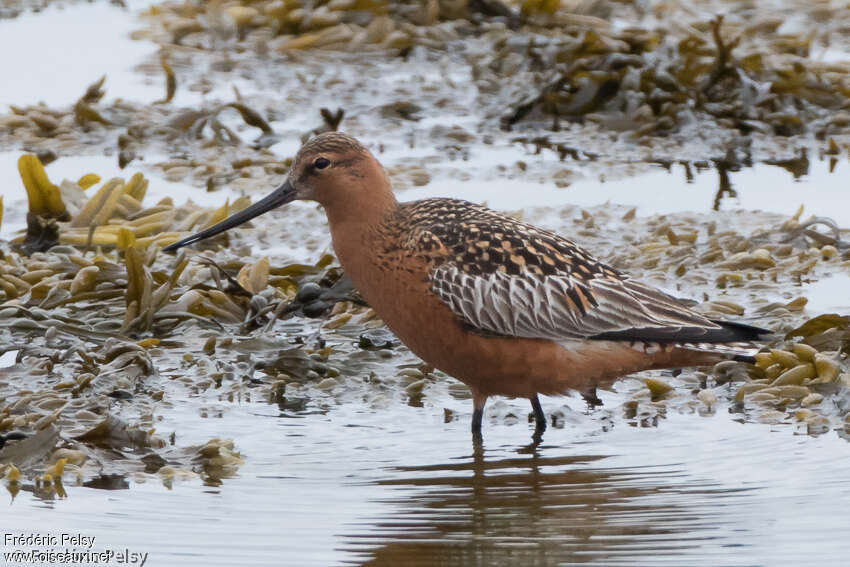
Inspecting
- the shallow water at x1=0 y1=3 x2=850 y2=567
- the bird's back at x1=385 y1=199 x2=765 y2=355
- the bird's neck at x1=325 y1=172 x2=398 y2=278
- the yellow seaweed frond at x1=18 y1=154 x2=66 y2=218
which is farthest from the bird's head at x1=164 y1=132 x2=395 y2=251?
the yellow seaweed frond at x1=18 y1=154 x2=66 y2=218

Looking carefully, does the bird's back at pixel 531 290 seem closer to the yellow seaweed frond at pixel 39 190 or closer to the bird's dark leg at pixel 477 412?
the bird's dark leg at pixel 477 412

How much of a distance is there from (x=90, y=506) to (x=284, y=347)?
1702 mm

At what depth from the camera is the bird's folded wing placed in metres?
4.95

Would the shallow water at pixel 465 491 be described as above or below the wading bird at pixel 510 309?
below

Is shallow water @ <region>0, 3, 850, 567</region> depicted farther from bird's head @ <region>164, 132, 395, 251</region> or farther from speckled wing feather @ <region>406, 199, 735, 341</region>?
bird's head @ <region>164, 132, 395, 251</region>

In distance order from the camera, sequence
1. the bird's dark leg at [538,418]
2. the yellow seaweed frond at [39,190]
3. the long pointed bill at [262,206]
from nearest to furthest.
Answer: the bird's dark leg at [538,418] < the long pointed bill at [262,206] < the yellow seaweed frond at [39,190]

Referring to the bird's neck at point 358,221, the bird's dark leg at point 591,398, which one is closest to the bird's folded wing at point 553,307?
the bird's dark leg at point 591,398

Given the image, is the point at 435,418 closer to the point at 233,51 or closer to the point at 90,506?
the point at 90,506

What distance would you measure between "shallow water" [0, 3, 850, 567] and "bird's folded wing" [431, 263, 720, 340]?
0.37 metres

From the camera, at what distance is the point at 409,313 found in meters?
4.98

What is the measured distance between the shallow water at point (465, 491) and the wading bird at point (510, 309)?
24 centimetres

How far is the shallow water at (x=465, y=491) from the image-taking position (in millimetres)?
3914

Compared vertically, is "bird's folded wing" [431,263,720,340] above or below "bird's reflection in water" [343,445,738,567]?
Result: above

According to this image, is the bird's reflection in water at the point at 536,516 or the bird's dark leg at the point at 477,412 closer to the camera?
the bird's reflection in water at the point at 536,516
